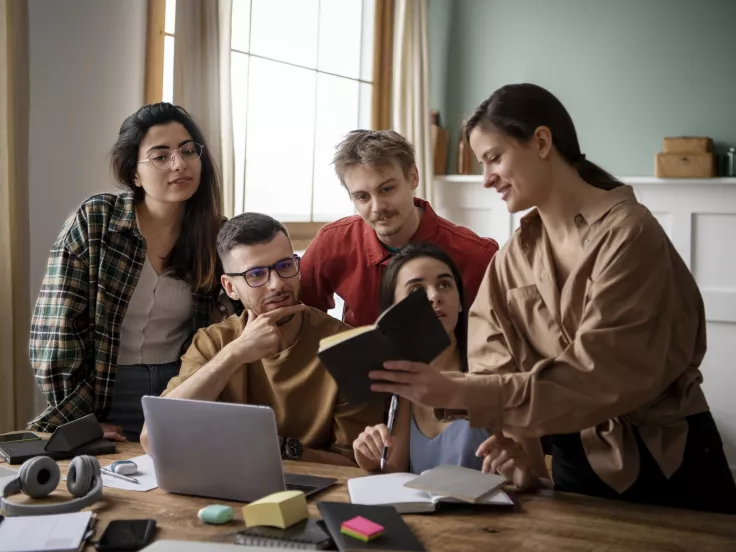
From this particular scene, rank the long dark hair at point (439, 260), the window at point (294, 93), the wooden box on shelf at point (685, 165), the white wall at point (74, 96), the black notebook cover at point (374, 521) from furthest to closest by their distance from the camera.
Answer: the wooden box on shelf at point (685, 165) → the window at point (294, 93) → the white wall at point (74, 96) → the long dark hair at point (439, 260) → the black notebook cover at point (374, 521)

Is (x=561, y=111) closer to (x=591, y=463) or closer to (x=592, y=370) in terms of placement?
(x=592, y=370)

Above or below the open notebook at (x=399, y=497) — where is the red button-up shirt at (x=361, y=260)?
above

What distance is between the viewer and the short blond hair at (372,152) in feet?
8.51

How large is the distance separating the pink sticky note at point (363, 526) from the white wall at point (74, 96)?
2.01m

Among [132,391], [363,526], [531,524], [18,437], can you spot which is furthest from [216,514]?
[132,391]

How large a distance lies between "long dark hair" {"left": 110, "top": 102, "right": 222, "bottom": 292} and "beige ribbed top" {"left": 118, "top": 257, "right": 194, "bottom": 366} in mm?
52

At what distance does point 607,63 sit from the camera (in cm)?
479

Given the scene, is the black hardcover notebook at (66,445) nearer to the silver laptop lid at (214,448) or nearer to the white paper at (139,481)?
the white paper at (139,481)

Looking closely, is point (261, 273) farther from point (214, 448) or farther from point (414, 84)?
point (414, 84)

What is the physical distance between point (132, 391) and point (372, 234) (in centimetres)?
90

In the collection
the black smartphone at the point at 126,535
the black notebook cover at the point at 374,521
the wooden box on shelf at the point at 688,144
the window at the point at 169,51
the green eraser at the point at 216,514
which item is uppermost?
the window at the point at 169,51

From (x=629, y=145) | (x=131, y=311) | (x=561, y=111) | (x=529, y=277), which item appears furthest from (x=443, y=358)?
(x=629, y=145)

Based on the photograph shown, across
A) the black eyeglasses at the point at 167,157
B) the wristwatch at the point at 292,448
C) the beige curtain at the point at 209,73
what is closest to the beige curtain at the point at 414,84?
the beige curtain at the point at 209,73

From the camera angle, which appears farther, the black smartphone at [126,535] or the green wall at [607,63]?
the green wall at [607,63]
